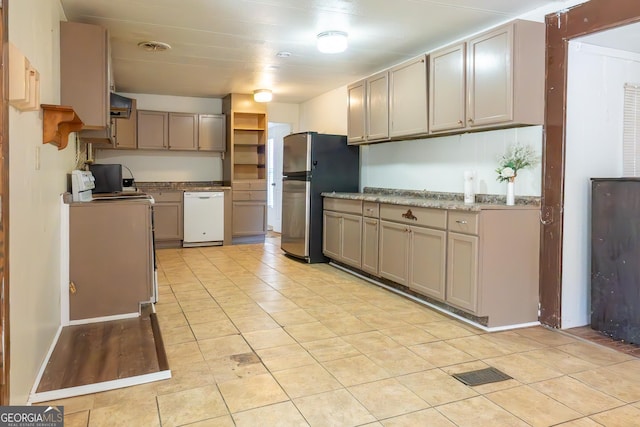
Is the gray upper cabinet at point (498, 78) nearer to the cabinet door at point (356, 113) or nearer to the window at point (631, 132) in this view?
the window at point (631, 132)

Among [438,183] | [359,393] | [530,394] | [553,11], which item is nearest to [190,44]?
[438,183]

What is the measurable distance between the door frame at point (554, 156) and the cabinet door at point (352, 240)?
1887 millimetres

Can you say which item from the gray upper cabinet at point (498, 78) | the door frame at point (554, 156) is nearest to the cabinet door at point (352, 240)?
the gray upper cabinet at point (498, 78)

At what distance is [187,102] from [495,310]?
5761mm

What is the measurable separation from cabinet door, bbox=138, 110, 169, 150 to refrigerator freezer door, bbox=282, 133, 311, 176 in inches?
81.8

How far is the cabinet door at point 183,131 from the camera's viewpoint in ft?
22.4

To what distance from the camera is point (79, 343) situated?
2752mm

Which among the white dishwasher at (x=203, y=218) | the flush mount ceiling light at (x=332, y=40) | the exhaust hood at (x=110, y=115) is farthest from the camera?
the white dishwasher at (x=203, y=218)

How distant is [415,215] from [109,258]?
94.3 inches

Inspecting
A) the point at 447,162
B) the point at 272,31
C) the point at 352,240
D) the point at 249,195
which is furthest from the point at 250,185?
the point at 447,162

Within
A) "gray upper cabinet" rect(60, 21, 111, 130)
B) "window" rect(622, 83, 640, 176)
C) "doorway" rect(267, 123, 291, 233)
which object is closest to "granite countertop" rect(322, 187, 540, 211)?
"window" rect(622, 83, 640, 176)

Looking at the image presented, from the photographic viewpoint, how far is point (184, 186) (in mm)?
7164

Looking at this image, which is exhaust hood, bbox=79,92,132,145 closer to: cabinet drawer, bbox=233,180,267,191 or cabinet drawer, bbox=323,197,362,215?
cabinet drawer, bbox=323,197,362,215

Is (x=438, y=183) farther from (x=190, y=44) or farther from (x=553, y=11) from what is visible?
(x=190, y=44)
